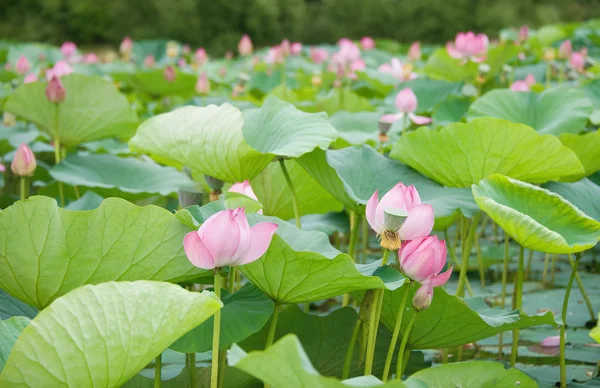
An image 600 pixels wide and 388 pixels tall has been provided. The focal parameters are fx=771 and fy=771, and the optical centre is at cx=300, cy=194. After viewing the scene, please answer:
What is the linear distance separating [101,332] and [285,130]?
63 cm

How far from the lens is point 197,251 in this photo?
0.83m

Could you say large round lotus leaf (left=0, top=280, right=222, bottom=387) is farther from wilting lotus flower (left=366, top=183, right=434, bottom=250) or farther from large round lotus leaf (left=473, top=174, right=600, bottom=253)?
large round lotus leaf (left=473, top=174, right=600, bottom=253)

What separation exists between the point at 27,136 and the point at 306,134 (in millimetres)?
1145

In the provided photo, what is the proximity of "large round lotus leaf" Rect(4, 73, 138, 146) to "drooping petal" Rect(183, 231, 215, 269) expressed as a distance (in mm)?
1132

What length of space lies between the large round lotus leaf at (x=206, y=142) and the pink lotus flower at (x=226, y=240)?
1.36 feet

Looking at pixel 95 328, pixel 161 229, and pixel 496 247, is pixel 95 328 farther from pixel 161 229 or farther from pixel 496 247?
pixel 496 247

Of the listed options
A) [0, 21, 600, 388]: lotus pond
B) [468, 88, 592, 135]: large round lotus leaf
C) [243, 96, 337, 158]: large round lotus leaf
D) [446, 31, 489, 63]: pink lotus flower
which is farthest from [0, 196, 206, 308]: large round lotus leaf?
[446, 31, 489, 63]: pink lotus flower

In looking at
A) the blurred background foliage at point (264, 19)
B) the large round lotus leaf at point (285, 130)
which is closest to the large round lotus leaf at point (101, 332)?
the large round lotus leaf at point (285, 130)

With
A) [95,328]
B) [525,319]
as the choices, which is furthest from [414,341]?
[95,328]

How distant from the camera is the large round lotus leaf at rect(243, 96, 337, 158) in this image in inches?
47.3

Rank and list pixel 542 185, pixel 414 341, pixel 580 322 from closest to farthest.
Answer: pixel 414 341, pixel 542 185, pixel 580 322

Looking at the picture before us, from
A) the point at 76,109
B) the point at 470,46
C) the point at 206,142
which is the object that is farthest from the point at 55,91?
the point at 470,46

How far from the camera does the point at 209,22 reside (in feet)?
33.5

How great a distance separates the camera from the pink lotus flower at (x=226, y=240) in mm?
812
